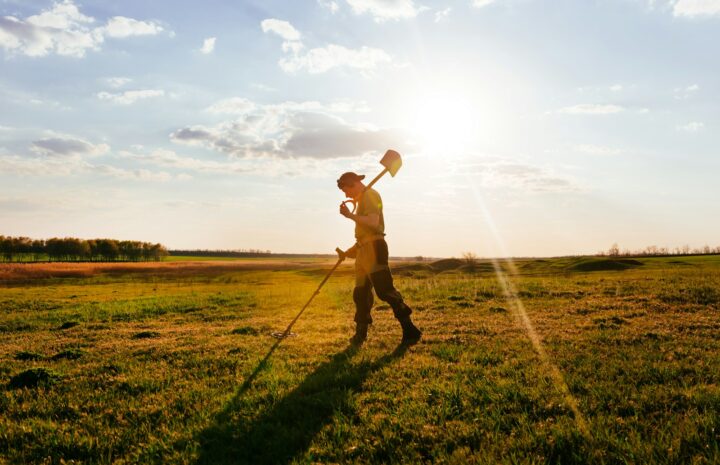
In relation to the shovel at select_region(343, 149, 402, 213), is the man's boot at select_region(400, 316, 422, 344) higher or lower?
lower

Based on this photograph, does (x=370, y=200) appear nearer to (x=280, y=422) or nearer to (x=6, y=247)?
(x=280, y=422)

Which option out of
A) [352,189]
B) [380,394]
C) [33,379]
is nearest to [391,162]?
[352,189]

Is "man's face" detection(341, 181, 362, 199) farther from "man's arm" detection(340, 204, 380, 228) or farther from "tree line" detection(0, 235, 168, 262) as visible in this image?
"tree line" detection(0, 235, 168, 262)

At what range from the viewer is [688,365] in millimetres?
6539

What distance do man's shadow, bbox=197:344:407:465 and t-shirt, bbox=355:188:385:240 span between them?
307cm

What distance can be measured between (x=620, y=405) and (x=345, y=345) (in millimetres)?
5249

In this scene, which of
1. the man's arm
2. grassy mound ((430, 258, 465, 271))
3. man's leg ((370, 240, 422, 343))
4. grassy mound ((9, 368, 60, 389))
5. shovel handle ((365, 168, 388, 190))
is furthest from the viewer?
grassy mound ((430, 258, 465, 271))

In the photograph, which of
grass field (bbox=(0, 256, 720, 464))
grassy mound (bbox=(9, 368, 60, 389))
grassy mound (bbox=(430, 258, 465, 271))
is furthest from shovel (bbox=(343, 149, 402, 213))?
→ grassy mound (bbox=(430, 258, 465, 271))

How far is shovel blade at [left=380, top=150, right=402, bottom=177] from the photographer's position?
9398 mm

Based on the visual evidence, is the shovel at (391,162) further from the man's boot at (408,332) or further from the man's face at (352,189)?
the man's boot at (408,332)

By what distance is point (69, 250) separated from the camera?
554 ft

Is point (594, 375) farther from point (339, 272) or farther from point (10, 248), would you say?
point (10, 248)

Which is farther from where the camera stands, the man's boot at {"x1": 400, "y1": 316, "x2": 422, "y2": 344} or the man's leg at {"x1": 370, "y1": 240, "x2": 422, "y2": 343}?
the man's boot at {"x1": 400, "y1": 316, "x2": 422, "y2": 344}

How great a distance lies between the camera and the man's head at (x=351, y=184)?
9094 millimetres
